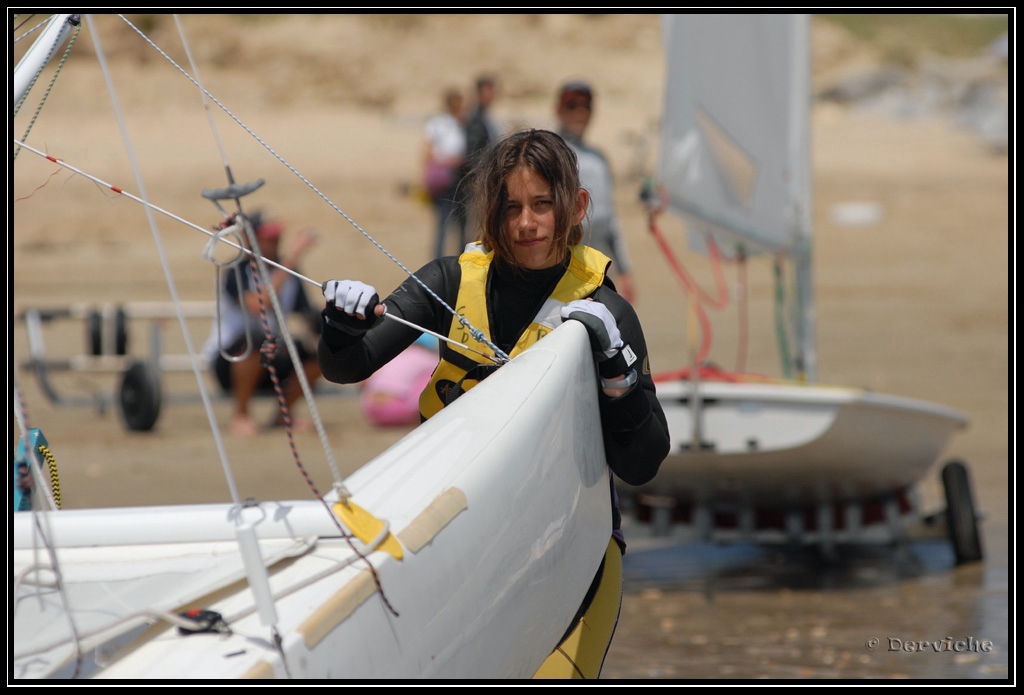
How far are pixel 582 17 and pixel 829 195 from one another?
57.5 ft

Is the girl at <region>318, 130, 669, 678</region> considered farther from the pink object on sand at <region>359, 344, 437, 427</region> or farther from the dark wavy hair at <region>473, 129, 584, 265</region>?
the pink object on sand at <region>359, 344, 437, 427</region>

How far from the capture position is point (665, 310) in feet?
37.6

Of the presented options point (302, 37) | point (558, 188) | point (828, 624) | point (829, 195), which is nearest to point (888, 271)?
point (829, 195)

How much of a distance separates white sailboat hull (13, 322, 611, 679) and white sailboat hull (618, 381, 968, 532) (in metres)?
2.33

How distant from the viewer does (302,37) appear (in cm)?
3100

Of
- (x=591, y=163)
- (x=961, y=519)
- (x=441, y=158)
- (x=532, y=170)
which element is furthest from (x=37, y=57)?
(x=441, y=158)

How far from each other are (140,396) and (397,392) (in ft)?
4.92

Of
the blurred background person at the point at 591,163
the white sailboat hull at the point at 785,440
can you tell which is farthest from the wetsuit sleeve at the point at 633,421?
the blurred background person at the point at 591,163

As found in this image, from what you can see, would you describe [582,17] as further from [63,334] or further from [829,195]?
[63,334]

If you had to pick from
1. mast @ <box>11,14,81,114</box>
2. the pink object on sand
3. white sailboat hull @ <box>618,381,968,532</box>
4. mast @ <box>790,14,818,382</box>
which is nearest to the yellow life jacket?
mast @ <box>11,14,81,114</box>

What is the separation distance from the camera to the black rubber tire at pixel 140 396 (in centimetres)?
703

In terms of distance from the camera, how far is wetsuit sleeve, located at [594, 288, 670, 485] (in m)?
2.17

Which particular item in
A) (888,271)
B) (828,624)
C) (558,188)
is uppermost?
(558,188)

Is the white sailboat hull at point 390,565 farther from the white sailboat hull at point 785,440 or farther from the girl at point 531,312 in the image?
the white sailboat hull at point 785,440
